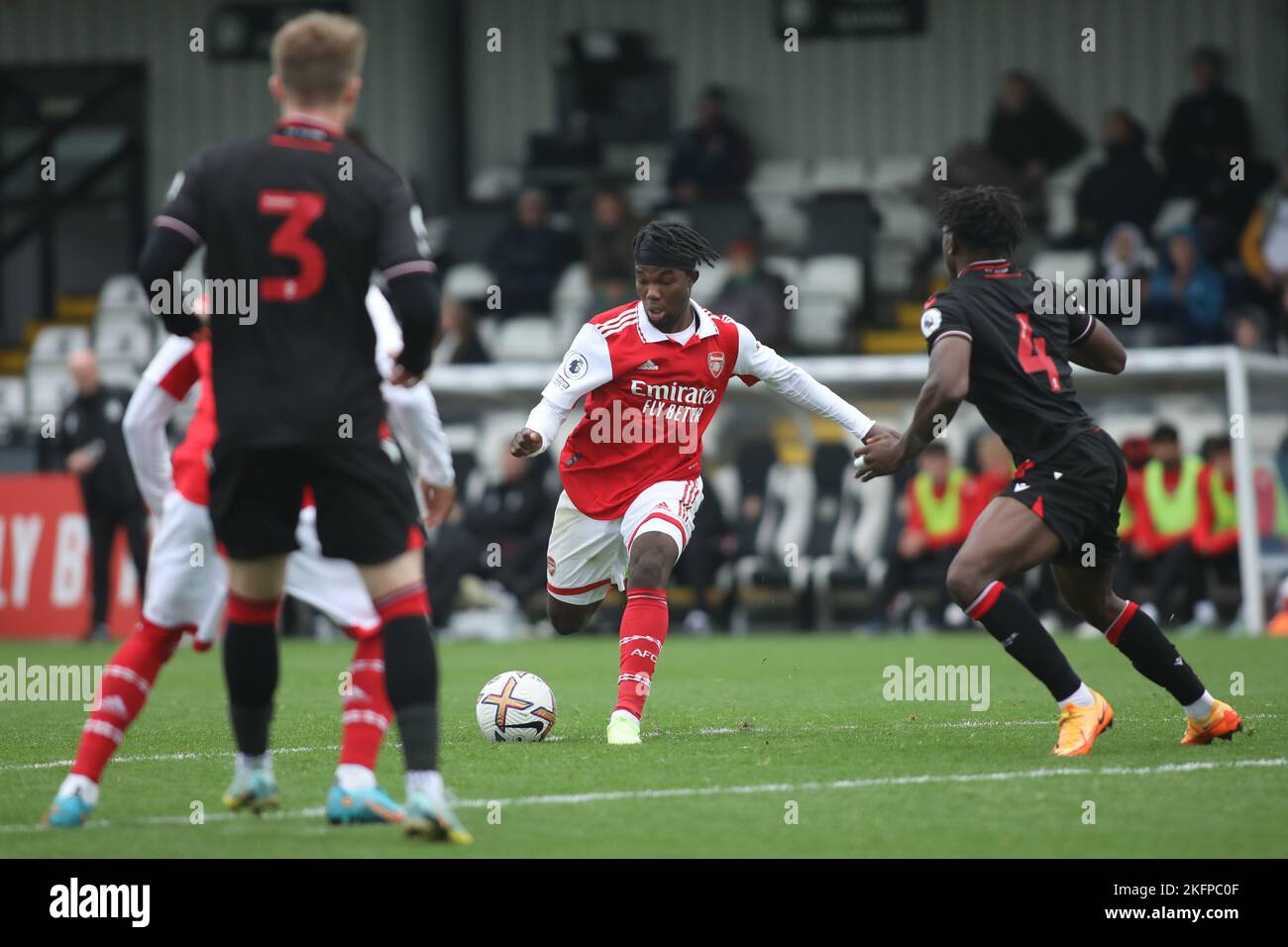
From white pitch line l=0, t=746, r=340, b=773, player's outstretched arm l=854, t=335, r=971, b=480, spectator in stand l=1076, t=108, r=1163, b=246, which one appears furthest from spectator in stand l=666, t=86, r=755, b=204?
player's outstretched arm l=854, t=335, r=971, b=480

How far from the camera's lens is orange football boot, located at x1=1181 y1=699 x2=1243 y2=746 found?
7.15 meters

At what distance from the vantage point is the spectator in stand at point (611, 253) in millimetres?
19984

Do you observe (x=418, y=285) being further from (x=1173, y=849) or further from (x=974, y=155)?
(x=974, y=155)

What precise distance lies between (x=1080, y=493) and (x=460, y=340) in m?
13.1

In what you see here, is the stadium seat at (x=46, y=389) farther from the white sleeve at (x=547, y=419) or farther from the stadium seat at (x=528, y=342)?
the white sleeve at (x=547, y=419)

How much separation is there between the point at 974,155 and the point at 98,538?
1009cm

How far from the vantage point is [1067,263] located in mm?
19516

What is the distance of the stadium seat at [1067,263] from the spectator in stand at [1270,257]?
147 centimetres

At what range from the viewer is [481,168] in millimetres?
24562

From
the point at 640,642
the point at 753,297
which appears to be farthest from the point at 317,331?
the point at 753,297

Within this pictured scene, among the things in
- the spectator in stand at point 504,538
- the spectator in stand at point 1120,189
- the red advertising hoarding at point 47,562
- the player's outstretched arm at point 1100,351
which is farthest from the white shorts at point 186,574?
the spectator in stand at point 1120,189

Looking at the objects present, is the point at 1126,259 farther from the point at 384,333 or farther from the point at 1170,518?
the point at 384,333

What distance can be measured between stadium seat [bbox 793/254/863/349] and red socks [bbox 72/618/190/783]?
14311mm
